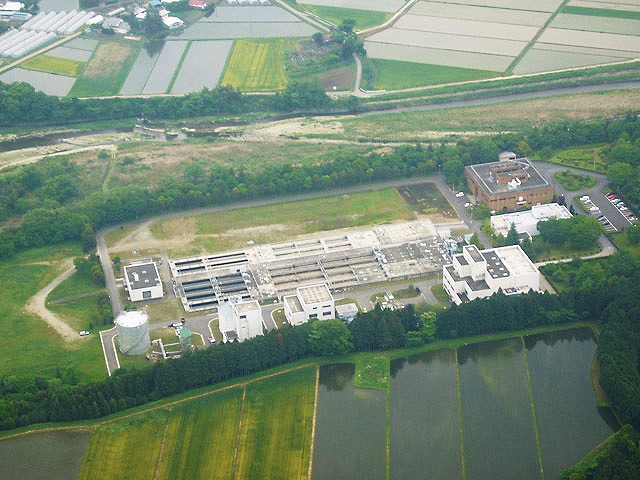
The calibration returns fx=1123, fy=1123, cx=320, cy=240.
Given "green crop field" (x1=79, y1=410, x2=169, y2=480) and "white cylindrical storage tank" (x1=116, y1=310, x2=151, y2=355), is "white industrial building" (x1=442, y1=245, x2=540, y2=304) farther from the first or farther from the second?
"green crop field" (x1=79, y1=410, x2=169, y2=480)

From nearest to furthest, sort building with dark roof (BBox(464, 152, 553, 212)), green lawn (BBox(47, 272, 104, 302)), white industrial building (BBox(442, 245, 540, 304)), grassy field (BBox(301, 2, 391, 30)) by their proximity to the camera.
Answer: white industrial building (BBox(442, 245, 540, 304)), green lawn (BBox(47, 272, 104, 302)), building with dark roof (BBox(464, 152, 553, 212)), grassy field (BBox(301, 2, 391, 30))

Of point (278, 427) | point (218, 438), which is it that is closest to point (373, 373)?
point (278, 427)

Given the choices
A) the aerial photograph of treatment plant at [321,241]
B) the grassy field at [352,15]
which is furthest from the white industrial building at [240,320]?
the grassy field at [352,15]

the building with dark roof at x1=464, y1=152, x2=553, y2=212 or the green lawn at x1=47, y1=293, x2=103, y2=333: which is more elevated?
the building with dark roof at x1=464, y1=152, x2=553, y2=212

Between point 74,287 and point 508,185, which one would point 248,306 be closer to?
point 74,287

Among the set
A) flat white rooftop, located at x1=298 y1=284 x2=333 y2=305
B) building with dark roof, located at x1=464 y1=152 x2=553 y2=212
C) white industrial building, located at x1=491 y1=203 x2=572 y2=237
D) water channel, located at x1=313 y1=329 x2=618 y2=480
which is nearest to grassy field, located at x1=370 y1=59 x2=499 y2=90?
building with dark roof, located at x1=464 y1=152 x2=553 y2=212

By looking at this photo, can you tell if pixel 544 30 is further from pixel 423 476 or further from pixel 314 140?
pixel 423 476

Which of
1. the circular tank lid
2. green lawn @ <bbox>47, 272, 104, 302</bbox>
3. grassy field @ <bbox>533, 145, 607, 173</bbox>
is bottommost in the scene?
green lawn @ <bbox>47, 272, 104, 302</bbox>
